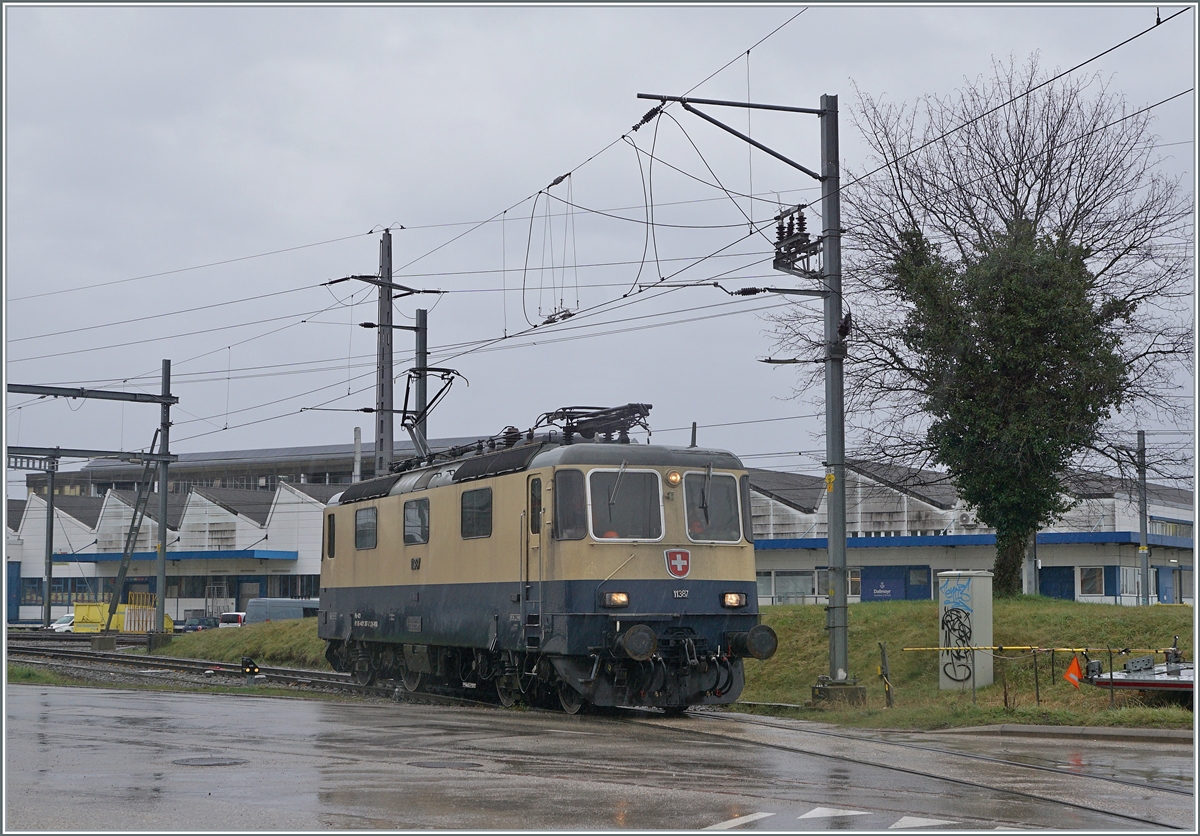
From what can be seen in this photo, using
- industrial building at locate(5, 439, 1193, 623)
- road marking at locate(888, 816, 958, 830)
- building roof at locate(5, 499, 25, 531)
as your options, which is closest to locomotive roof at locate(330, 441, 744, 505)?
road marking at locate(888, 816, 958, 830)

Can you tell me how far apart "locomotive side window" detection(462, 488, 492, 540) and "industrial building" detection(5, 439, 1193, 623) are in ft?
38.6

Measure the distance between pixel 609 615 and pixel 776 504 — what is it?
3867 cm

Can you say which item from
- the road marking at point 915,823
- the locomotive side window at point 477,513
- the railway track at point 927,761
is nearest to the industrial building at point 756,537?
the locomotive side window at point 477,513

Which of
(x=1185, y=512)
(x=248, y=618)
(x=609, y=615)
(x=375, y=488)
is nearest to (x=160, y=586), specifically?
(x=248, y=618)

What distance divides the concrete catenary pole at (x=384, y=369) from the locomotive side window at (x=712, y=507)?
12811 millimetres

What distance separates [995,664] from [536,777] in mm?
10268

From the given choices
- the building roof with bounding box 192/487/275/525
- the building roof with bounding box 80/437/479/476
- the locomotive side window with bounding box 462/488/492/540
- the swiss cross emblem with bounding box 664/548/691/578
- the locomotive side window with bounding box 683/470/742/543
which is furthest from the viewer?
the building roof with bounding box 80/437/479/476

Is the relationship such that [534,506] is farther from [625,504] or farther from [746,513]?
[746,513]

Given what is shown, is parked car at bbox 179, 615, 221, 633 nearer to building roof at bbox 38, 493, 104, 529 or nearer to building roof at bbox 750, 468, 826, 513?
building roof at bbox 38, 493, 104, 529

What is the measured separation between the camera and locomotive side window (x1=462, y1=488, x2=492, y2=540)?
18.7 m

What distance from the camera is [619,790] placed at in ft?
33.7

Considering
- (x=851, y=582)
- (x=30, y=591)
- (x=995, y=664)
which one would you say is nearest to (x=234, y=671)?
(x=995, y=664)

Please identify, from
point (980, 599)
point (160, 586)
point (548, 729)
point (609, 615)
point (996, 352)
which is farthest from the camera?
point (160, 586)

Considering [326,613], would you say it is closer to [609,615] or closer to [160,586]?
[609,615]
